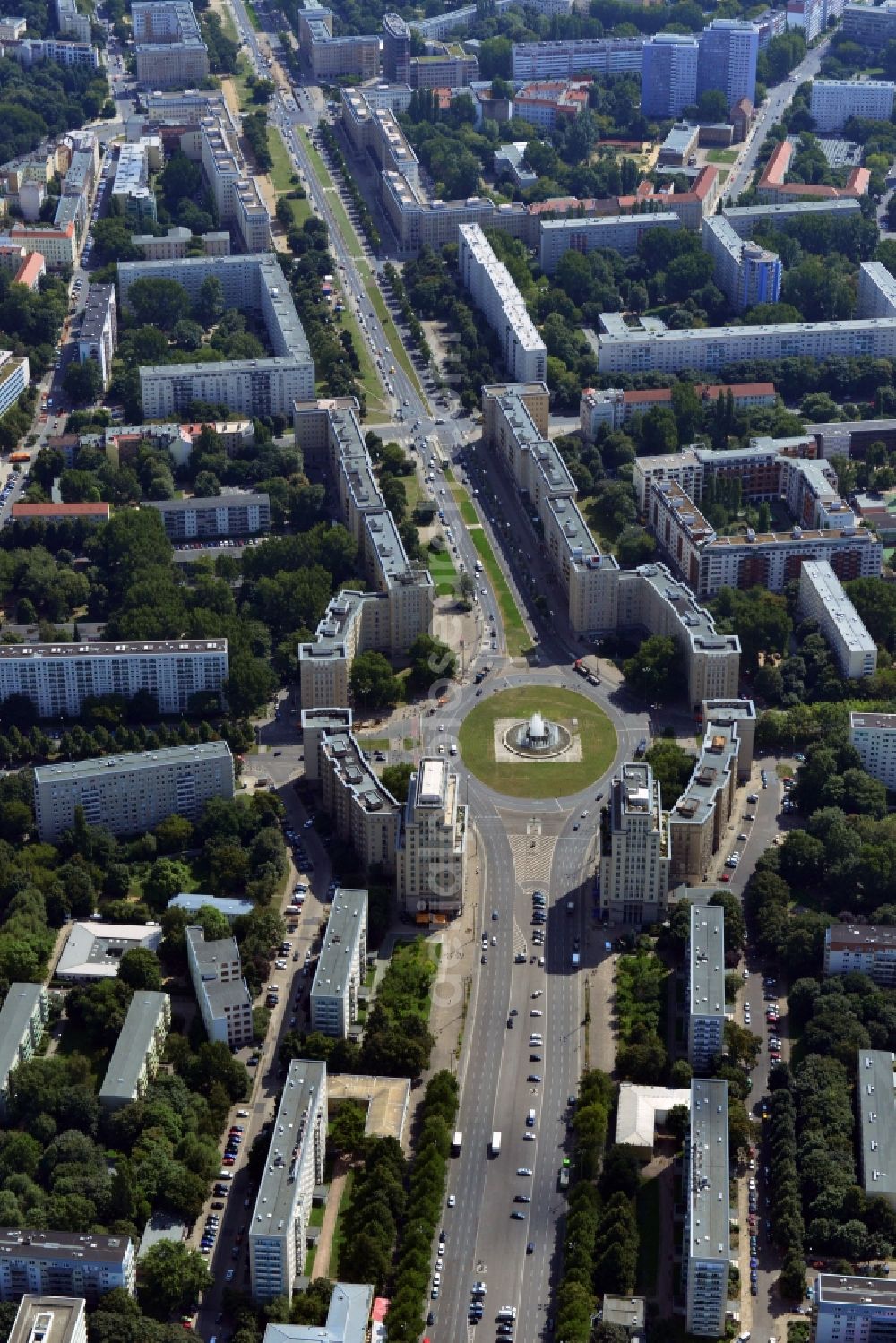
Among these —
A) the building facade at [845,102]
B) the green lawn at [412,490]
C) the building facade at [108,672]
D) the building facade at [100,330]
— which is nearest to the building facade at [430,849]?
the building facade at [108,672]

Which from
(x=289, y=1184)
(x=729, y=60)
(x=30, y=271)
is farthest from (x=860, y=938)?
(x=729, y=60)

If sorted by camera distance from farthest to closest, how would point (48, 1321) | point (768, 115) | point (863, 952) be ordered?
1. point (768, 115)
2. point (863, 952)
3. point (48, 1321)

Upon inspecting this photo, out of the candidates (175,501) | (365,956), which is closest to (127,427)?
(175,501)

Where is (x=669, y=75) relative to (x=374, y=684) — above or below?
above

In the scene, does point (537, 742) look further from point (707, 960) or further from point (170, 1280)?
point (170, 1280)

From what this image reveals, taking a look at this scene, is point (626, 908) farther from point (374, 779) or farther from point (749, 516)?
point (749, 516)

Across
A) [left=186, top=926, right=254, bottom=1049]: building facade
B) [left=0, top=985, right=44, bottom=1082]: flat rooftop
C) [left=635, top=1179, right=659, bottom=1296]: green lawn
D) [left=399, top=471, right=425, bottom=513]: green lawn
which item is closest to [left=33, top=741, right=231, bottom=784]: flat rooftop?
[left=186, top=926, right=254, bottom=1049]: building facade
